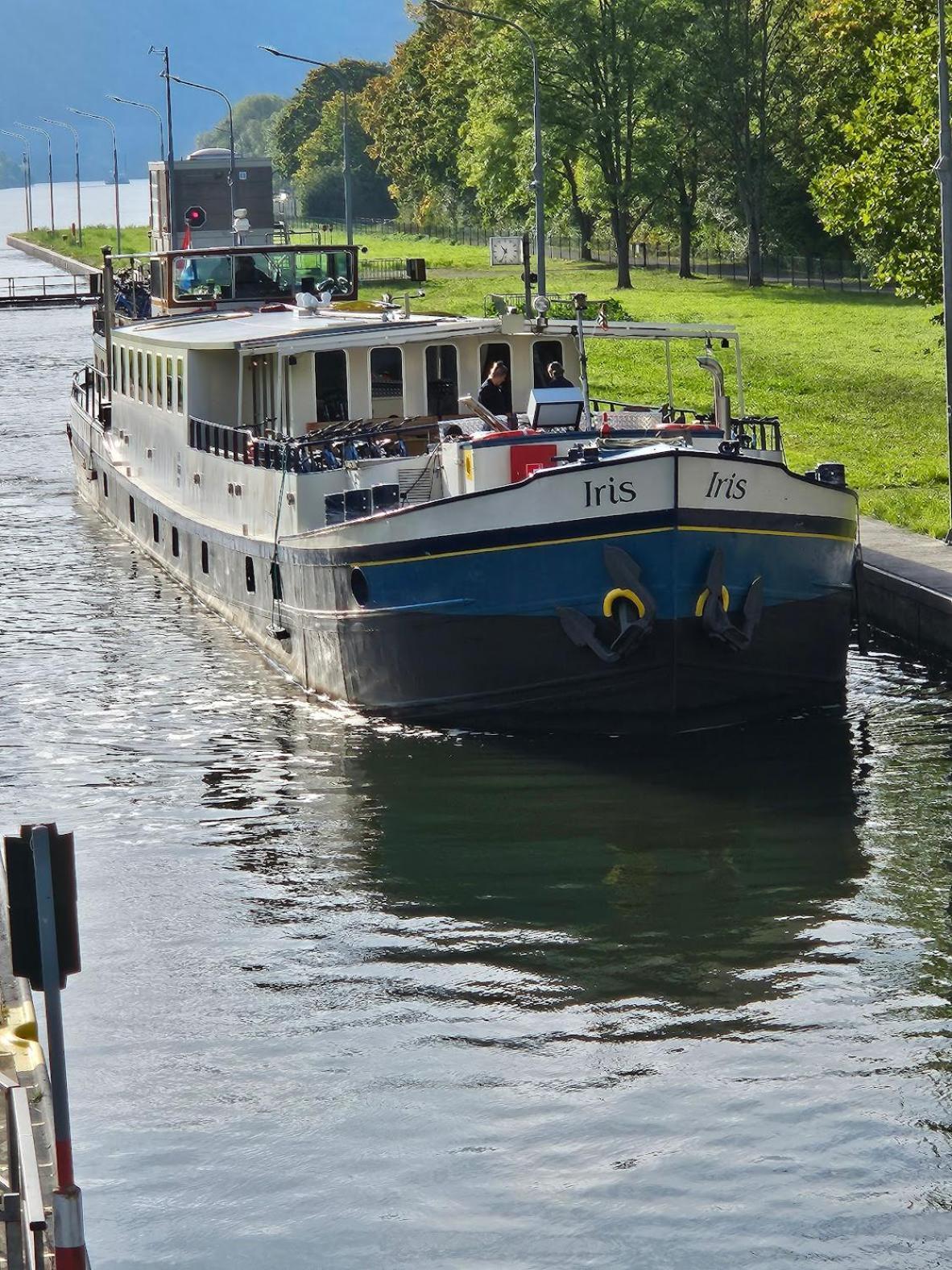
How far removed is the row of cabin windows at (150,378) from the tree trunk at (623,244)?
159 ft

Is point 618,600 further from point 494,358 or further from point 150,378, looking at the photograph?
point 150,378

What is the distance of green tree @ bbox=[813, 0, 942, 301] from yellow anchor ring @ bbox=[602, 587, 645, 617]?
490 inches

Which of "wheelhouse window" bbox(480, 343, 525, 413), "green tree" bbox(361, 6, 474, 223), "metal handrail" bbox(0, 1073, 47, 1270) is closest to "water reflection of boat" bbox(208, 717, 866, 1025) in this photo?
"metal handrail" bbox(0, 1073, 47, 1270)

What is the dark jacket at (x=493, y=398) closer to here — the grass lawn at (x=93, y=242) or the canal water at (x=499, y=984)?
the canal water at (x=499, y=984)

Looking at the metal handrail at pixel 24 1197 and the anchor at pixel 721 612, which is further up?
the anchor at pixel 721 612

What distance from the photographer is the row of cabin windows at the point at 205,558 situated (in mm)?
21266

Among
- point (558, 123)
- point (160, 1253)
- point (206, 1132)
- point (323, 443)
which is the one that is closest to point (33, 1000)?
point (206, 1132)

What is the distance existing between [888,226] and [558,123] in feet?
162

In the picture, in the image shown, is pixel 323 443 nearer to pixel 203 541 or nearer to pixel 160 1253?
pixel 203 541

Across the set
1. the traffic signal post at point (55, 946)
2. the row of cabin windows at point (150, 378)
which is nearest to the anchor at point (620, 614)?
the row of cabin windows at point (150, 378)

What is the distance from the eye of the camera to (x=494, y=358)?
902 inches

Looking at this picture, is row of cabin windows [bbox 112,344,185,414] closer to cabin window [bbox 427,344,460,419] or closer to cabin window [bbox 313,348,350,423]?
cabin window [bbox 313,348,350,423]

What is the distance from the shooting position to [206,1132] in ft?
34.4

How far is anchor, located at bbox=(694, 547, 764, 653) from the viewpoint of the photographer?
1759 cm
